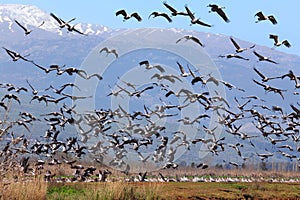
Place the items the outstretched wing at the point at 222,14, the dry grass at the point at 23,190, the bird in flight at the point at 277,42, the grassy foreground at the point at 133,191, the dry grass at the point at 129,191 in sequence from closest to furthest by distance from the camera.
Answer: the dry grass at the point at 23,190
the dry grass at the point at 129,191
the grassy foreground at the point at 133,191
the outstretched wing at the point at 222,14
the bird in flight at the point at 277,42

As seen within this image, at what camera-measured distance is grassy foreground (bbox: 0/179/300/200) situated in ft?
65.5

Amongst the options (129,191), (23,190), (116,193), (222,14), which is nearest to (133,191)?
(129,191)

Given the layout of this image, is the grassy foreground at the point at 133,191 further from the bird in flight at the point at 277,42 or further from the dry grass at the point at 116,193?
the bird in flight at the point at 277,42

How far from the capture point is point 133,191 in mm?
23844

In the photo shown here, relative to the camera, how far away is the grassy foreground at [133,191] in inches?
786

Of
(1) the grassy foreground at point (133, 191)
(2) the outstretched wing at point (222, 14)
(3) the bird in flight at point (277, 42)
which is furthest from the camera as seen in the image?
(3) the bird in flight at point (277, 42)

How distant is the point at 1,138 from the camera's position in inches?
618

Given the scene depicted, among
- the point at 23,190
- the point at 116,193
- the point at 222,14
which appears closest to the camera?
the point at 23,190

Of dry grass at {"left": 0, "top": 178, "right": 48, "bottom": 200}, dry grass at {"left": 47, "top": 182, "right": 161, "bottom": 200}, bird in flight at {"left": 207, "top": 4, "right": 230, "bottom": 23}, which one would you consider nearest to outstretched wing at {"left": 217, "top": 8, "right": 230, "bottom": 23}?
bird in flight at {"left": 207, "top": 4, "right": 230, "bottom": 23}

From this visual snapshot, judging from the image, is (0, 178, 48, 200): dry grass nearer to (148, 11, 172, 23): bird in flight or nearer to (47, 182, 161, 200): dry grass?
(47, 182, 161, 200): dry grass

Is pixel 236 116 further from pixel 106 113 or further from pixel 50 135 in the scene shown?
pixel 50 135

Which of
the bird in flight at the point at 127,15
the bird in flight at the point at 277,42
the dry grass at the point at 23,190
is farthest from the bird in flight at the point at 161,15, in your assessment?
the dry grass at the point at 23,190

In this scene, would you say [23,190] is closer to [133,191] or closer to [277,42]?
[133,191]

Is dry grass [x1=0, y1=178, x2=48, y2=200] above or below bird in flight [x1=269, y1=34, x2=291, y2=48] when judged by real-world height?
below
